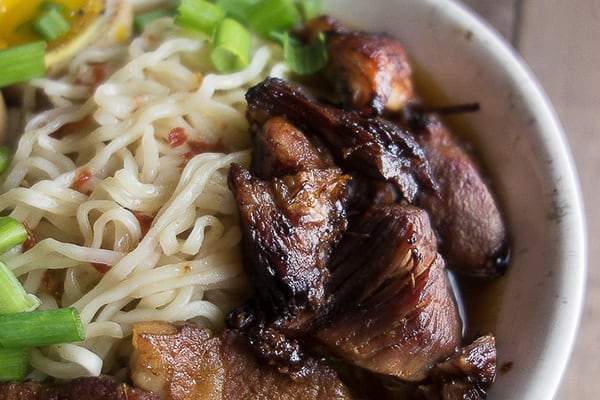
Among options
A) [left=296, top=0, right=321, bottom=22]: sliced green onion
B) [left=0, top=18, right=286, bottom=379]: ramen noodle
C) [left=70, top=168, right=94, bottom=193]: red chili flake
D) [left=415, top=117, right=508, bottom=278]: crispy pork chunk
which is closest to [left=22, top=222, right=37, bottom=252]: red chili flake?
[left=0, top=18, right=286, bottom=379]: ramen noodle

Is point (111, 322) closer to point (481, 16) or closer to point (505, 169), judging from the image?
point (505, 169)

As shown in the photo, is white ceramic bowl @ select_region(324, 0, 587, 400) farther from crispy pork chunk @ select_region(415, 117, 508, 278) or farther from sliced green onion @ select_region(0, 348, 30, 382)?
sliced green onion @ select_region(0, 348, 30, 382)

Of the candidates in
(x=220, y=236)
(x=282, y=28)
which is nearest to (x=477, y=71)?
(x=282, y=28)

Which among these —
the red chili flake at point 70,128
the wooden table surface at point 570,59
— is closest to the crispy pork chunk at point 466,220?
the wooden table surface at point 570,59

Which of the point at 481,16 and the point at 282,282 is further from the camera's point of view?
the point at 481,16

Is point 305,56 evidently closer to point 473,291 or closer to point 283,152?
point 283,152
